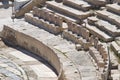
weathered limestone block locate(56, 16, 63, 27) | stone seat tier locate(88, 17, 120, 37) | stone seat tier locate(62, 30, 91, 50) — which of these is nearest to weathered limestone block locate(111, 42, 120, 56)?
stone seat tier locate(88, 17, 120, 37)

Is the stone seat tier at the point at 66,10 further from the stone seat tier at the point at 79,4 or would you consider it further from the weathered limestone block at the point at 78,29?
the weathered limestone block at the point at 78,29

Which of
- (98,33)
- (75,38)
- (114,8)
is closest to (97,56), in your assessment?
(98,33)

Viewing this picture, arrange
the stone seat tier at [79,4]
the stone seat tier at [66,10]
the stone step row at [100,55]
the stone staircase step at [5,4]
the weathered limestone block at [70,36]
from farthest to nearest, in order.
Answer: the stone staircase step at [5,4] < the stone seat tier at [79,4] < the stone seat tier at [66,10] < the weathered limestone block at [70,36] < the stone step row at [100,55]

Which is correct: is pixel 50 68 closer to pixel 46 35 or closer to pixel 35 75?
pixel 35 75

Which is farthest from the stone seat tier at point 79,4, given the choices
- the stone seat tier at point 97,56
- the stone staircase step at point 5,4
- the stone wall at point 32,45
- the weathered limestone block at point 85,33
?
the stone staircase step at point 5,4

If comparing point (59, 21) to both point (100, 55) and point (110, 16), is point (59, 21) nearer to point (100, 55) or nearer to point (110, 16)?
point (110, 16)

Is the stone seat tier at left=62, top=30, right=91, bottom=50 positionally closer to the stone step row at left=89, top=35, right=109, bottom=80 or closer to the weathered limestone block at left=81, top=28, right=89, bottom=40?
the weathered limestone block at left=81, top=28, right=89, bottom=40

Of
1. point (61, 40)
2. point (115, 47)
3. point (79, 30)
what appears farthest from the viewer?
point (61, 40)
